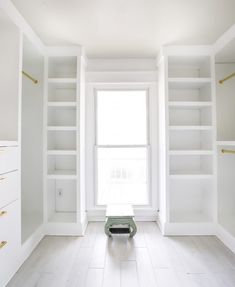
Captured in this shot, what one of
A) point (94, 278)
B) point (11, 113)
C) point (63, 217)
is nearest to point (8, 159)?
point (11, 113)

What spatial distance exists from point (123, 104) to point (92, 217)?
1746 mm

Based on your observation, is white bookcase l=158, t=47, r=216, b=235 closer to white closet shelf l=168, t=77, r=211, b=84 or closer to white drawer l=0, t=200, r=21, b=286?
white closet shelf l=168, t=77, r=211, b=84

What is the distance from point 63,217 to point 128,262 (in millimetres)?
1181

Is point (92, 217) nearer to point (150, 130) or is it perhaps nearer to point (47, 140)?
point (47, 140)

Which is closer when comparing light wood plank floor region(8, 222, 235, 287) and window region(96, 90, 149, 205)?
light wood plank floor region(8, 222, 235, 287)

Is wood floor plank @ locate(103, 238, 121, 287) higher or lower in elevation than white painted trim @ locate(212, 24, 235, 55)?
lower

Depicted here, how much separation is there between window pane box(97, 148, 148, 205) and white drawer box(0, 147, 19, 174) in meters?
1.41

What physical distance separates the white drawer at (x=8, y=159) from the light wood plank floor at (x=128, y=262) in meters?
0.94

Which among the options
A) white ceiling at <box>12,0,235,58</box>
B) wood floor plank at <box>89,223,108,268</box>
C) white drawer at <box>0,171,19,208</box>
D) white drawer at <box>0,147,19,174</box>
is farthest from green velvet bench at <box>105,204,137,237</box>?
white ceiling at <box>12,0,235,58</box>

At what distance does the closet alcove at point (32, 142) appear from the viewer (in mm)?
2617

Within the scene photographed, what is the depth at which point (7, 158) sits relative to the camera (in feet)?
5.68

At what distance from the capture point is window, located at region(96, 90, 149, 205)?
313 cm

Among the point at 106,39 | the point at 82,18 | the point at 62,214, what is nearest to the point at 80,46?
the point at 106,39

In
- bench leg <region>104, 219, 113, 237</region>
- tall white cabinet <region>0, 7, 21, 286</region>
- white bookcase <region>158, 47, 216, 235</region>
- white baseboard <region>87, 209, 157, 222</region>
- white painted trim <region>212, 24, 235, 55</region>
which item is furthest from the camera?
white baseboard <region>87, 209, 157, 222</region>
